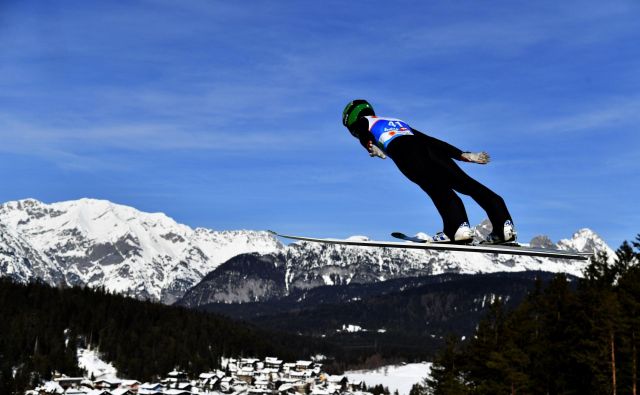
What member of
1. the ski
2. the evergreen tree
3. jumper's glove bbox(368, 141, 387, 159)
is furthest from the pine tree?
jumper's glove bbox(368, 141, 387, 159)

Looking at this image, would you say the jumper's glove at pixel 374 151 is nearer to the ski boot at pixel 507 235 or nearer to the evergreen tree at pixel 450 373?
the ski boot at pixel 507 235

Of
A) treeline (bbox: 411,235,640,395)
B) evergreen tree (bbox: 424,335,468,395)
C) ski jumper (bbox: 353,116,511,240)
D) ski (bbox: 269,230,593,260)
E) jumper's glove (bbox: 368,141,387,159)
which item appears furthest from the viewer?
evergreen tree (bbox: 424,335,468,395)

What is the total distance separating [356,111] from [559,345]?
176ft

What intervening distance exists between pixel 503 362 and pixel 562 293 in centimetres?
1138

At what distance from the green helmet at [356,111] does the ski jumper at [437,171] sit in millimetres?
220

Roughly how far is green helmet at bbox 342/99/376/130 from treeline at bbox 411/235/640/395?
138 ft

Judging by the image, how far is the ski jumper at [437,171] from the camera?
10055 millimetres

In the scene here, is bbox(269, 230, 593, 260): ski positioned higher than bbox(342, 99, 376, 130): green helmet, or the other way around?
bbox(342, 99, 376, 130): green helmet

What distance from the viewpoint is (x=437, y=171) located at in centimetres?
1009

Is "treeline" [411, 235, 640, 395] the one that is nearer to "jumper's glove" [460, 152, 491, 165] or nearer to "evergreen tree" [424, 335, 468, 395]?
"evergreen tree" [424, 335, 468, 395]

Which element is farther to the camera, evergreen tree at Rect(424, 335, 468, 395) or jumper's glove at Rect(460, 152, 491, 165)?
evergreen tree at Rect(424, 335, 468, 395)

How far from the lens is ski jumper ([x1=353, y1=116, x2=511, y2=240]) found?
1005 centimetres

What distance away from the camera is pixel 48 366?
185500 millimetres

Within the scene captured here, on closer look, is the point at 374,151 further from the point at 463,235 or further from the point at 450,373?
the point at 450,373
